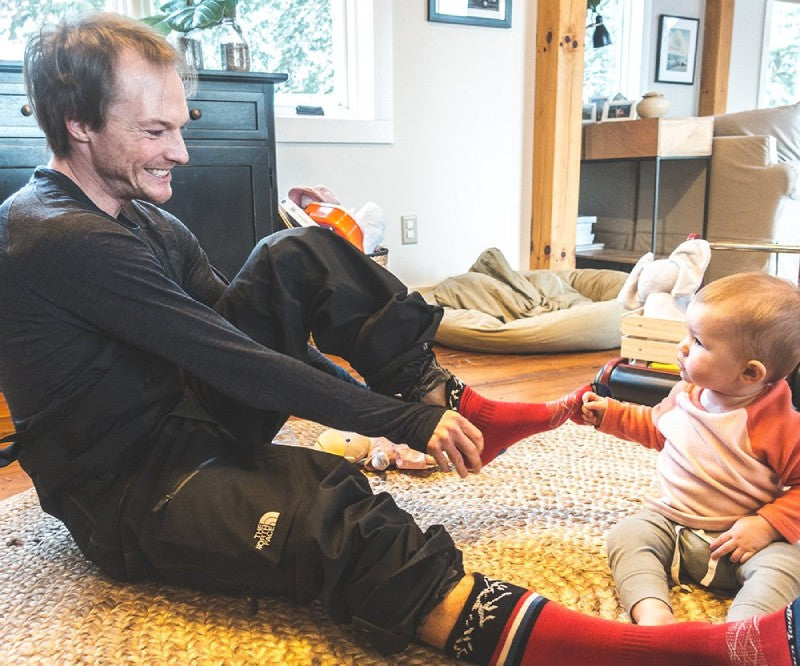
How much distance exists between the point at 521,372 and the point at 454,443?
1411 mm

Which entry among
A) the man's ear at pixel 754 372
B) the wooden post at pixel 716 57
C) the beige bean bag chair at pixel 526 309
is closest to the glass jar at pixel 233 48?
the beige bean bag chair at pixel 526 309

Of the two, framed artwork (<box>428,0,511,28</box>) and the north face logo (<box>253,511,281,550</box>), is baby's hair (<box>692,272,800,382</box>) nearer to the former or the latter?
the north face logo (<box>253,511,281,550</box>)

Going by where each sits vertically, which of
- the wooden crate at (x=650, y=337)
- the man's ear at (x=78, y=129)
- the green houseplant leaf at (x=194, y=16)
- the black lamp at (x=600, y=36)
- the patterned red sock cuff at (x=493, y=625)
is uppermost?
the black lamp at (x=600, y=36)

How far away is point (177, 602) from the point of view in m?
1.05

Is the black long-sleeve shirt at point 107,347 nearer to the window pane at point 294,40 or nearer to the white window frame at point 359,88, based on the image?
the white window frame at point 359,88

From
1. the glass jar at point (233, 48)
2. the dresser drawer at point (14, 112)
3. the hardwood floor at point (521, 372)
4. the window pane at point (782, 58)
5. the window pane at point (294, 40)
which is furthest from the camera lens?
the window pane at point (782, 58)

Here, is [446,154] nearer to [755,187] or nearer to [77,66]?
[755,187]

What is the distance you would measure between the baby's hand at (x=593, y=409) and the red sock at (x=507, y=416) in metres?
0.01

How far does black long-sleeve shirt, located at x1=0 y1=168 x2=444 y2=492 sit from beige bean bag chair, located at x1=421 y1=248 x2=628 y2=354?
5.19ft

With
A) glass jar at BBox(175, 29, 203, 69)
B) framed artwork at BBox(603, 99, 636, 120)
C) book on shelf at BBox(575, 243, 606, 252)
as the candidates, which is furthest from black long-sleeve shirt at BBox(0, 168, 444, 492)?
book on shelf at BBox(575, 243, 606, 252)

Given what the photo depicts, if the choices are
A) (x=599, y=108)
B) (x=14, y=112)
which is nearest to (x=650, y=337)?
(x=14, y=112)

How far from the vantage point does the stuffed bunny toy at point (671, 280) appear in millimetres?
1755

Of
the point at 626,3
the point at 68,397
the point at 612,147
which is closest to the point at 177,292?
the point at 68,397

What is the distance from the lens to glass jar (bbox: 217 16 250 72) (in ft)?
8.03
